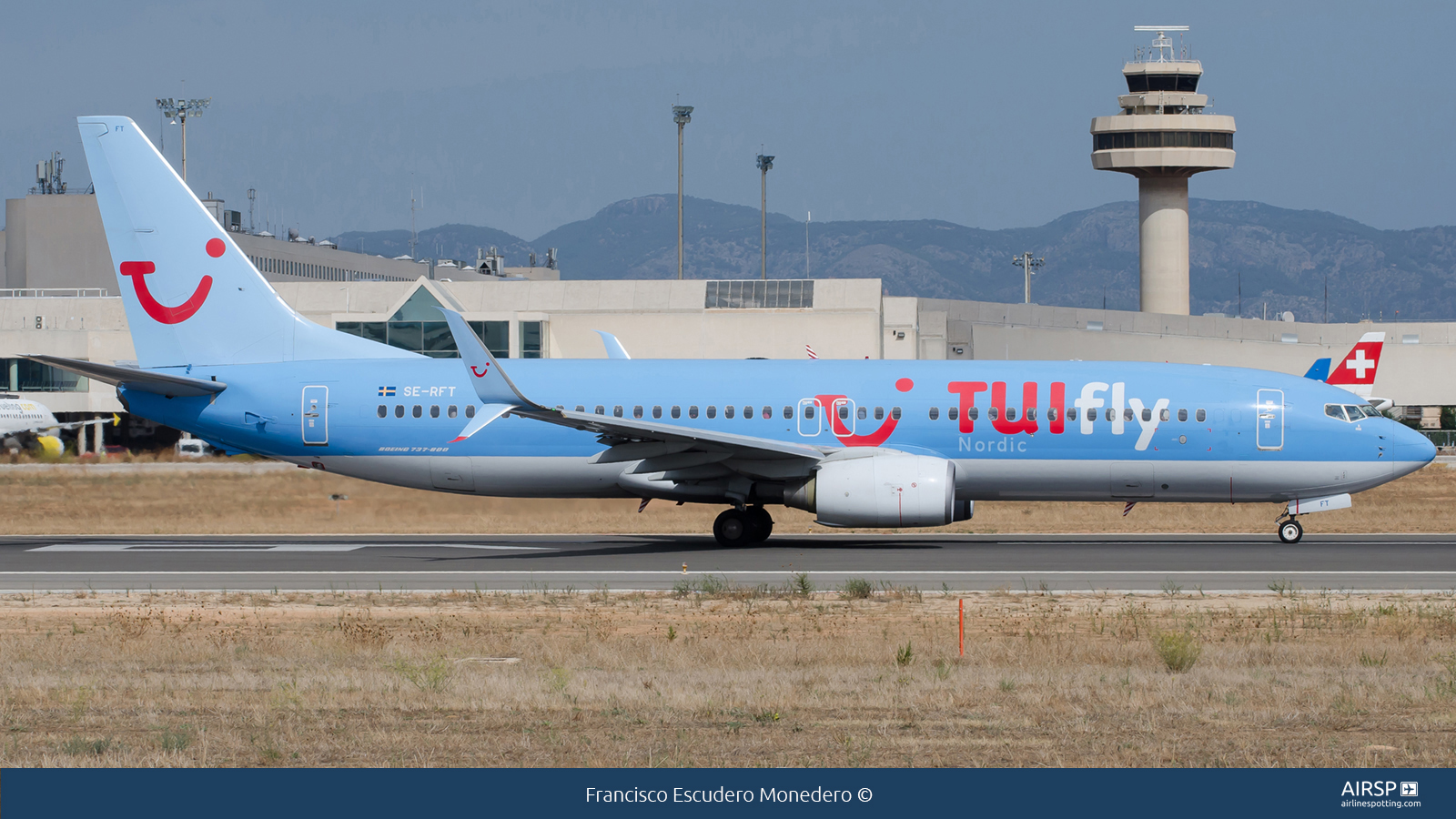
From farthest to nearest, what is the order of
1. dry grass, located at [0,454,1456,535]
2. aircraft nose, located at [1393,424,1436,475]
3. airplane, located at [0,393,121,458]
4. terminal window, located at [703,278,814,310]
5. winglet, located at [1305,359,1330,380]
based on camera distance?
terminal window, located at [703,278,814,310]
airplane, located at [0,393,121,458]
winglet, located at [1305,359,1330,380]
dry grass, located at [0,454,1456,535]
aircraft nose, located at [1393,424,1436,475]

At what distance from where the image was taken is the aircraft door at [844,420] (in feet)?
98.2

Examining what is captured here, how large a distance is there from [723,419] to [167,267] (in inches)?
486

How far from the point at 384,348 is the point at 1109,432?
15476 mm

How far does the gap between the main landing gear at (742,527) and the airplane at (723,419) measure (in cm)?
6

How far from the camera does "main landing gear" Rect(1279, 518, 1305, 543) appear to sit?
29.9 meters

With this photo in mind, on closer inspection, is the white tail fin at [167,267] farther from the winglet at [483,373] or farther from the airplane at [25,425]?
the airplane at [25,425]

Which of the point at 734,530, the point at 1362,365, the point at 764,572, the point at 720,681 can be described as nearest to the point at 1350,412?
the point at 734,530

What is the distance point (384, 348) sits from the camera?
32.7m

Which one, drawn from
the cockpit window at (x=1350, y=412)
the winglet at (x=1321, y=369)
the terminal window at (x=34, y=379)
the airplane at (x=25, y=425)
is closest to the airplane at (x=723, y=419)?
the cockpit window at (x=1350, y=412)

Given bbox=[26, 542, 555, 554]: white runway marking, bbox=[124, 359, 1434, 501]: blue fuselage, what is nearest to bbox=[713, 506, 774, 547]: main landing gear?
bbox=[124, 359, 1434, 501]: blue fuselage

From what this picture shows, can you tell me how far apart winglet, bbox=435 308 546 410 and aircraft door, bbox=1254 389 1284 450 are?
554 inches

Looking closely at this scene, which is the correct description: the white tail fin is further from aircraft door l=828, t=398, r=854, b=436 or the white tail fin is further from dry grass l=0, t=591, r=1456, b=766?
aircraft door l=828, t=398, r=854, b=436

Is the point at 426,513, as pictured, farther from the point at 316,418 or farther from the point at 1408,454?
the point at 1408,454
